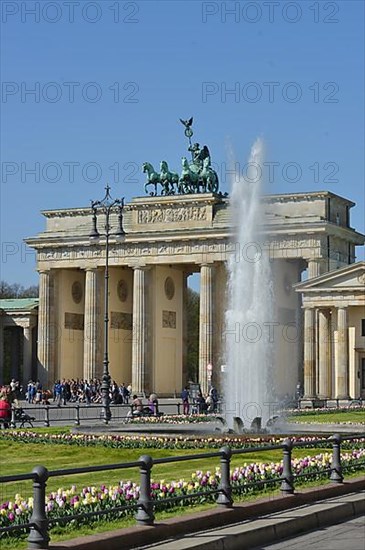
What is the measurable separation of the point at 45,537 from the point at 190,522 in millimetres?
3164

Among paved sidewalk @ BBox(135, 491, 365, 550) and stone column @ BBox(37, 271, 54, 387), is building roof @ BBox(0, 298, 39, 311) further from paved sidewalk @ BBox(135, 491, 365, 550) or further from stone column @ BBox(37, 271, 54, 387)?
paved sidewalk @ BBox(135, 491, 365, 550)

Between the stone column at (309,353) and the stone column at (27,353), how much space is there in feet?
99.2

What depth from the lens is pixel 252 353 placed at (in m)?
43.4

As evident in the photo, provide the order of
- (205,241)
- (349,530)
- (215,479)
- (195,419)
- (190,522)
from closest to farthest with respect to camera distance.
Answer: (190,522) < (349,530) < (215,479) < (195,419) < (205,241)

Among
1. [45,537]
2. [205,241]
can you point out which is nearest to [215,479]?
[45,537]

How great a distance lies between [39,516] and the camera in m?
14.6

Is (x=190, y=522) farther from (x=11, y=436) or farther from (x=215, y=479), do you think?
(x=11, y=436)

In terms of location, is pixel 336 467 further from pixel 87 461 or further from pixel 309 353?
pixel 309 353

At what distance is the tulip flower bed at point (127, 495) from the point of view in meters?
17.1

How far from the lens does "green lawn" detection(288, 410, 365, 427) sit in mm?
52125

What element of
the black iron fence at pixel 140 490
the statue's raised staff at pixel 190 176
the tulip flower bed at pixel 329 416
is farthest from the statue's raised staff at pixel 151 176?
the black iron fence at pixel 140 490

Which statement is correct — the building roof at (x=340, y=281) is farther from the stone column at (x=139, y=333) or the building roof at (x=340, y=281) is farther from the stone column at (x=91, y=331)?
the stone column at (x=91, y=331)

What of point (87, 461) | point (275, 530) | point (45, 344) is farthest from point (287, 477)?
point (45, 344)

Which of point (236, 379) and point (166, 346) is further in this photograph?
point (166, 346)
